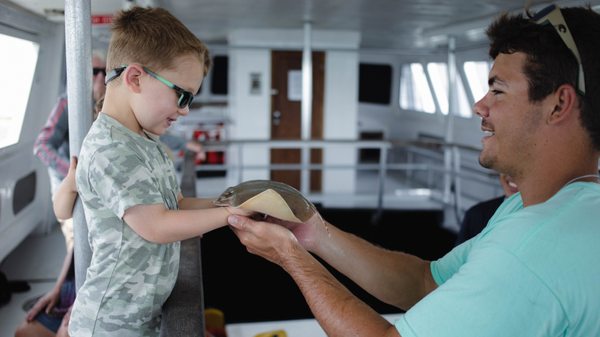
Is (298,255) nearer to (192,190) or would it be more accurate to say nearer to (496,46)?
(496,46)

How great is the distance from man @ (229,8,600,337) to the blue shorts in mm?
1117

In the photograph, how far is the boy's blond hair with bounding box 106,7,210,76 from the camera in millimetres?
1229

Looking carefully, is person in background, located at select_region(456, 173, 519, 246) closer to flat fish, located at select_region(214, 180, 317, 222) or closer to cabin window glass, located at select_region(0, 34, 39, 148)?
flat fish, located at select_region(214, 180, 317, 222)

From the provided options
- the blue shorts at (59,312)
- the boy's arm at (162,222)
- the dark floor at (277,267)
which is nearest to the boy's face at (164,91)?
the boy's arm at (162,222)

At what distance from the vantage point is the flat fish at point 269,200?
4.09 feet

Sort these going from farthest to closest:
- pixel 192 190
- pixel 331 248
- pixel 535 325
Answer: pixel 192 190 → pixel 331 248 → pixel 535 325

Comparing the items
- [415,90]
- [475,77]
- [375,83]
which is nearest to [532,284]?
[475,77]

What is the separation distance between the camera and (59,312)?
6.98ft

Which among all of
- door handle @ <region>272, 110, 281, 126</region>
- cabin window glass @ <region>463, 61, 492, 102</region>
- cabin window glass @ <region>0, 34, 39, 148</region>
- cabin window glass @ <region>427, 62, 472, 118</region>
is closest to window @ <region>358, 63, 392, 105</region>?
cabin window glass @ <region>427, 62, 472, 118</region>

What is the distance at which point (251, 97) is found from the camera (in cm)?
821

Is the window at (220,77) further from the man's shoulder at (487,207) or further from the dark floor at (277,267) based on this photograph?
the man's shoulder at (487,207)

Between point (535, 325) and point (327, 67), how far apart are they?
7702mm

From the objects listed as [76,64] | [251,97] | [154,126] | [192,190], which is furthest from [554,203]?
[251,97]

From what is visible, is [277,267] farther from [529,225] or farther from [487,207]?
[529,225]
